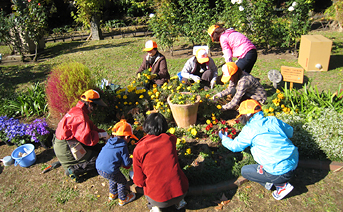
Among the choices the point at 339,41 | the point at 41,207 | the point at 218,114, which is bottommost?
the point at 41,207

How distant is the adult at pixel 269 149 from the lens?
2887 mm

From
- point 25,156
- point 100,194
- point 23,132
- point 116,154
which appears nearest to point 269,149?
point 116,154

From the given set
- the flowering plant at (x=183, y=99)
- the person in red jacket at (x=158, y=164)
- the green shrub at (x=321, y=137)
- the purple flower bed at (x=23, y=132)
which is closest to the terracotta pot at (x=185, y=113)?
the flowering plant at (x=183, y=99)

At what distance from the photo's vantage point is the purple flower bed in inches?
171

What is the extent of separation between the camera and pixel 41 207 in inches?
132

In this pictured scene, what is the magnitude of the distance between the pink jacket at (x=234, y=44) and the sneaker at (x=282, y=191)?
112 inches

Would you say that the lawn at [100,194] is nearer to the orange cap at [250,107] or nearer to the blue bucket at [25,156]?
the blue bucket at [25,156]

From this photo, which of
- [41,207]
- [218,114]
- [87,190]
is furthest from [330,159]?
[41,207]

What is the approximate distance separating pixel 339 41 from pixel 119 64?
8.35m

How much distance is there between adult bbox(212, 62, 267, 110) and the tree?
10.5 m

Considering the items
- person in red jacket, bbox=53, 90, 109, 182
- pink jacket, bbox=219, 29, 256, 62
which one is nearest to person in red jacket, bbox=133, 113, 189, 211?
person in red jacket, bbox=53, 90, 109, 182

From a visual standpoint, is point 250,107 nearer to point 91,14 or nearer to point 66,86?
point 66,86

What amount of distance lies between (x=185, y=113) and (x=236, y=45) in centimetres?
206

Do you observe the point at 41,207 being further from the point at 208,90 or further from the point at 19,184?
the point at 208,90
